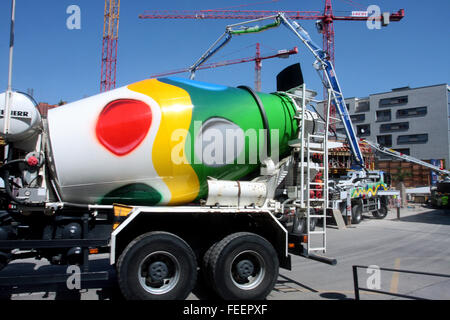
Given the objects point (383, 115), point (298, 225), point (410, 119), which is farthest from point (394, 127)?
point (298, 225)

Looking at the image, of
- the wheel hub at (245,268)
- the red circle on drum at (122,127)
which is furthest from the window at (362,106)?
the red circle on drum at (122,127)

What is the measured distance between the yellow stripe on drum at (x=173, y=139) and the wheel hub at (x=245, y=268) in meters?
1.27

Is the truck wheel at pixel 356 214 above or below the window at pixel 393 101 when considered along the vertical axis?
below

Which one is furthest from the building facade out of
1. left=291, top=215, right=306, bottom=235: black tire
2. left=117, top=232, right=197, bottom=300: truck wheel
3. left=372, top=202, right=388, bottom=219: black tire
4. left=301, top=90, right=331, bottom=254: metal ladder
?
left=117, top=232, right=197, bottom=300: truck wheel

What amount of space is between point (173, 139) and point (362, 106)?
55360 millimetres

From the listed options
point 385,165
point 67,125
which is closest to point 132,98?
point 67,125

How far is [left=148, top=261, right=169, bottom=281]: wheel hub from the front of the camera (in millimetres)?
4504

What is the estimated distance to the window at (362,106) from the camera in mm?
53656

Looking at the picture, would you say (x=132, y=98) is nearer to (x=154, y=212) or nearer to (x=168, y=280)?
(x=154, y=212)

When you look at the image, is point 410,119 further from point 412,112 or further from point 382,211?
point 382,211

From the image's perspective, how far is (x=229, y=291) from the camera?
478cm

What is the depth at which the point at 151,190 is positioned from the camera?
4.87m

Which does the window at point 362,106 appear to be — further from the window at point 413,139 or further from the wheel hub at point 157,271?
the wheel hub at point 157,271

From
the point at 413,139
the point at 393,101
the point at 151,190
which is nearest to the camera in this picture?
the point at 151,190
